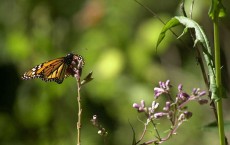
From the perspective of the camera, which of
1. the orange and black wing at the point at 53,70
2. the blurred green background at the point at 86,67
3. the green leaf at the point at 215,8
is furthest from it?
the blurred green background at the point at 86,67

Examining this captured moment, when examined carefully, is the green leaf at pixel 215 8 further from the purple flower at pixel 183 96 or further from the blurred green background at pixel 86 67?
the blurred green background at pixel 86 67

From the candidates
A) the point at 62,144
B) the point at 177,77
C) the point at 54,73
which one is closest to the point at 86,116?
the point at 177,77

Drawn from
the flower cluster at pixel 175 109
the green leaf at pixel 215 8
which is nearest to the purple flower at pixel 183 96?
the flower cluster at pixel 175 109

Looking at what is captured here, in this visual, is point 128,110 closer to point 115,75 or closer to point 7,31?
point 115,75

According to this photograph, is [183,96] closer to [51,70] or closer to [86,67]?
[51,70]

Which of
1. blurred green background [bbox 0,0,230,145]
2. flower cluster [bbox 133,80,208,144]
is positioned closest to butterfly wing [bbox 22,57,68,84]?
flower cluster [bbox 133,80,208,144]

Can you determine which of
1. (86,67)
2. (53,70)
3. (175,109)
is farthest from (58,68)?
(86,67)

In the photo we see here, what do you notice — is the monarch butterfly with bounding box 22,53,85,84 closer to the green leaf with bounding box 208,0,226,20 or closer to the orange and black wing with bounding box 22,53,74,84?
the orange and black wing with bounding box 22,53,74,84
